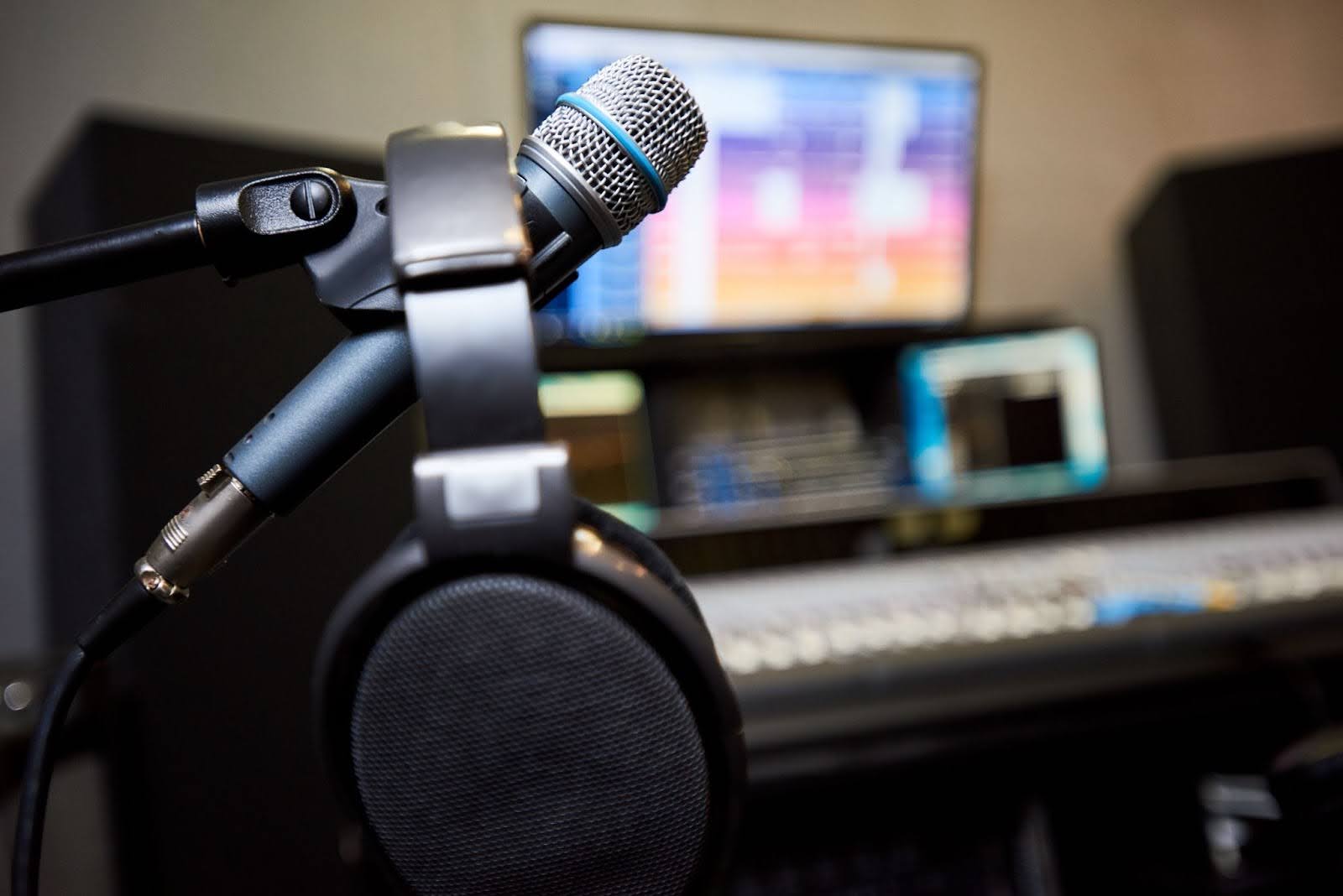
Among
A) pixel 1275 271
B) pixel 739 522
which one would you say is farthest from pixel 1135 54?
pixel 739 522

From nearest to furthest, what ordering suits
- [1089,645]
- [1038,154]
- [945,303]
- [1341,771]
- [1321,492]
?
1. [1341,771]
2. [1089,645]
3. [1321,492]
4. [945,303]
5. [1038,154]

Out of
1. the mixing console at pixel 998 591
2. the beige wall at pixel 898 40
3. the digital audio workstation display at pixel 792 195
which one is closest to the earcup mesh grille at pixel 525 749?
the mixing console at pixel 998 591

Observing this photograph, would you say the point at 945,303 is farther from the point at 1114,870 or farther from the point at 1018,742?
the point at 1114,870

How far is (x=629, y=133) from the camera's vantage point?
1.11 ft

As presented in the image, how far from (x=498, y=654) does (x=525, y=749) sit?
1.1 inches

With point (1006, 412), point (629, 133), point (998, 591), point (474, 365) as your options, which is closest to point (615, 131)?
point (629, 133)

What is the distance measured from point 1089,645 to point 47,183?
1.16 metres

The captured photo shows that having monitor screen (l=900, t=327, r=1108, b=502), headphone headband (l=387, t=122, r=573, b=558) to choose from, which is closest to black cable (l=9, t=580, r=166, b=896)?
headphone headband (l=387, t=122, r=573, b=558)

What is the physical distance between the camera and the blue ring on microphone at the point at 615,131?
334mm

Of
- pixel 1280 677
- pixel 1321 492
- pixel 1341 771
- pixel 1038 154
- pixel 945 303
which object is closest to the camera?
pixel 1341 771

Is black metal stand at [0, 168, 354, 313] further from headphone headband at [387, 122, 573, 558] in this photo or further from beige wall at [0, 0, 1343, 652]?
beige wall at [0, 0, 1343, 652]

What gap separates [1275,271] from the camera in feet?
5.26

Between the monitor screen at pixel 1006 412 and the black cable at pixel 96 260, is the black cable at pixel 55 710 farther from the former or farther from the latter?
the monitor screen at pixel 1006 412

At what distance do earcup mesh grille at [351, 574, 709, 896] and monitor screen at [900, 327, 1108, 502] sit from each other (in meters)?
1.25
